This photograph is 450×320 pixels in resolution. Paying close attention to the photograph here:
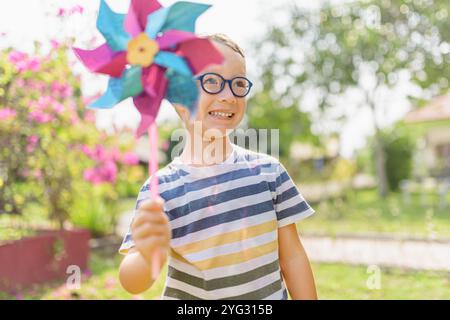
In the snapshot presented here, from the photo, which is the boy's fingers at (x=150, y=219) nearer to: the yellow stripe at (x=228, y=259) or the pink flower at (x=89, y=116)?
the yellow stripe at (x=228, y=259)

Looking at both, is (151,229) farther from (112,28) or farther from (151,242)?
(112,28)

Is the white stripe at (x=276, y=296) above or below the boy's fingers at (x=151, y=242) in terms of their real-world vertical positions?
below

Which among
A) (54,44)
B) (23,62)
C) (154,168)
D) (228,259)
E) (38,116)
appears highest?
(54,44)

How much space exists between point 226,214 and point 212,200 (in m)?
0.06

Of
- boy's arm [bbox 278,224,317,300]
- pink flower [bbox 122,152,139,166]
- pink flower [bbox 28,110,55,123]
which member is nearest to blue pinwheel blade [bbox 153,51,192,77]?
boy's arm [bbox 278,224,317,300]

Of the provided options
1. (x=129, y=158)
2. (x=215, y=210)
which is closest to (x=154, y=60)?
(x=215, y=210)

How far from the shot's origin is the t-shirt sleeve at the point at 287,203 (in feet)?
5.42

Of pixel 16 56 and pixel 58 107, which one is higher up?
pixel 16 56

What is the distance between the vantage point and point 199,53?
138 centimetres

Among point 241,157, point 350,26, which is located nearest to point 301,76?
point 350,26

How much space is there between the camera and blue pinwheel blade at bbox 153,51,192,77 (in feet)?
4.46

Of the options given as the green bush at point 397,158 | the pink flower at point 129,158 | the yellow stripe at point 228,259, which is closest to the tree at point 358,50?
the green bush at point 397,158

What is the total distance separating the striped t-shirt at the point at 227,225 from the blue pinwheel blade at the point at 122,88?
32cm

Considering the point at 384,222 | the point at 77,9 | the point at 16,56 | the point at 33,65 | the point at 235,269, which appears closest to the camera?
the point at 235,269
